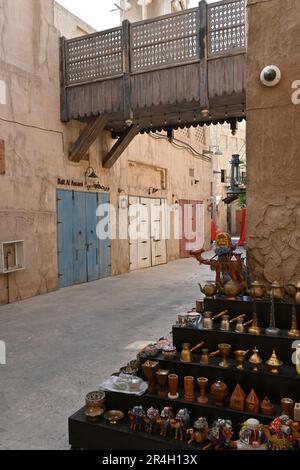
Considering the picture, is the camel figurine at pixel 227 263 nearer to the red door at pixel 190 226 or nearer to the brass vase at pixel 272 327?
the brass vase at pixel 272 327

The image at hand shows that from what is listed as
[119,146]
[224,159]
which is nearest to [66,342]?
[119,146]

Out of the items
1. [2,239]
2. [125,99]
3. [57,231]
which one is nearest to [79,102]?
[125,99]

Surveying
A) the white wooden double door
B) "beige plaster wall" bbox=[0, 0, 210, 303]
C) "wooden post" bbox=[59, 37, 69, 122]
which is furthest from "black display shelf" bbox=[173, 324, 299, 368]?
the white wooden double door

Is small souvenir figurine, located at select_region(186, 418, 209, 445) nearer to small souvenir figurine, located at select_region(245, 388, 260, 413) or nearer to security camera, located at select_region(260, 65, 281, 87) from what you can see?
small souvenir figurine, located at select_region(245, 388, 260, 413)

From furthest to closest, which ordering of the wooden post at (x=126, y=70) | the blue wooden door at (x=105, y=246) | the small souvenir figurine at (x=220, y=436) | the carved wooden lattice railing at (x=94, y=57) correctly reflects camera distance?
the blue wooden door at (x=105, y=246) → the carved wooden lattice railing at (x=94, y=57) → the wooden post at (x=126, y=70) → the small souvenir figurine at (x=220, y=436)

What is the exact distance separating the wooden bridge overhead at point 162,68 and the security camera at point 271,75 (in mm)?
3286

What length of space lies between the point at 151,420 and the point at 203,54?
18.8ft

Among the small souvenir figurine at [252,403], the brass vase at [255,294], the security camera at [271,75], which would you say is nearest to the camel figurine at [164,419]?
the small souvenir figurine at [252,403]

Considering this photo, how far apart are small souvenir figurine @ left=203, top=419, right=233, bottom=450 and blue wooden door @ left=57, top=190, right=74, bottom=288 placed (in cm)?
595

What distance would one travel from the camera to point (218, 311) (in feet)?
9.59

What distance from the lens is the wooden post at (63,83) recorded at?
7422 mm

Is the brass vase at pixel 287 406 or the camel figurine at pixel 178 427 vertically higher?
the brass vase at pixel 287 406

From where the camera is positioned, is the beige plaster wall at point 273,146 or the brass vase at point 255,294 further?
the beige plaster wall at point 273,146

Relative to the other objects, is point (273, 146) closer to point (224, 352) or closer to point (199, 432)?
point (224, 352)
